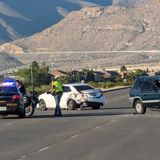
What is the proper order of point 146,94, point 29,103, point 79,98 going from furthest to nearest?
point 79,98 → point 146,94 → point 29,103

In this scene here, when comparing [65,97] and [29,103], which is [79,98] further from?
[29,103]

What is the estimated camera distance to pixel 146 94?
3152 centimetres

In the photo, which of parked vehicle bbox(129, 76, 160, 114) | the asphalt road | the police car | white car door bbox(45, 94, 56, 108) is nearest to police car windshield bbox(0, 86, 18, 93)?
the police car

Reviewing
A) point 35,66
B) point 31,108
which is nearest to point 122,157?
point 31,108

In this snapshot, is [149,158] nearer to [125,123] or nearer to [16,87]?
[125,123]

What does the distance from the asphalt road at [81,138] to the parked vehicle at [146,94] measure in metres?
2.44

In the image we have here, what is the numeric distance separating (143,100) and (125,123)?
584 centimetres

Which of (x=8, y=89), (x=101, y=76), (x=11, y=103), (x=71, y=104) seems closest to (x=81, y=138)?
(x=11, y=103)

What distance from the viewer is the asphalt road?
16.5 metres

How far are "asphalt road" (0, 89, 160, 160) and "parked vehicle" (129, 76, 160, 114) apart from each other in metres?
2.44

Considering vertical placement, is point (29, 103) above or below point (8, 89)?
below

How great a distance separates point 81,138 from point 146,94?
11.5 m

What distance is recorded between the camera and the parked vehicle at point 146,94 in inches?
1232

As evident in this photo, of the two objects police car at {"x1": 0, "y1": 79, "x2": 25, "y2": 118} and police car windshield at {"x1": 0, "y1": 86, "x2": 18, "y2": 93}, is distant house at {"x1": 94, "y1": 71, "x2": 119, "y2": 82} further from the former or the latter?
police car at {"x1": 0, "y1": 79, "x2": 25, "y2": 118}
